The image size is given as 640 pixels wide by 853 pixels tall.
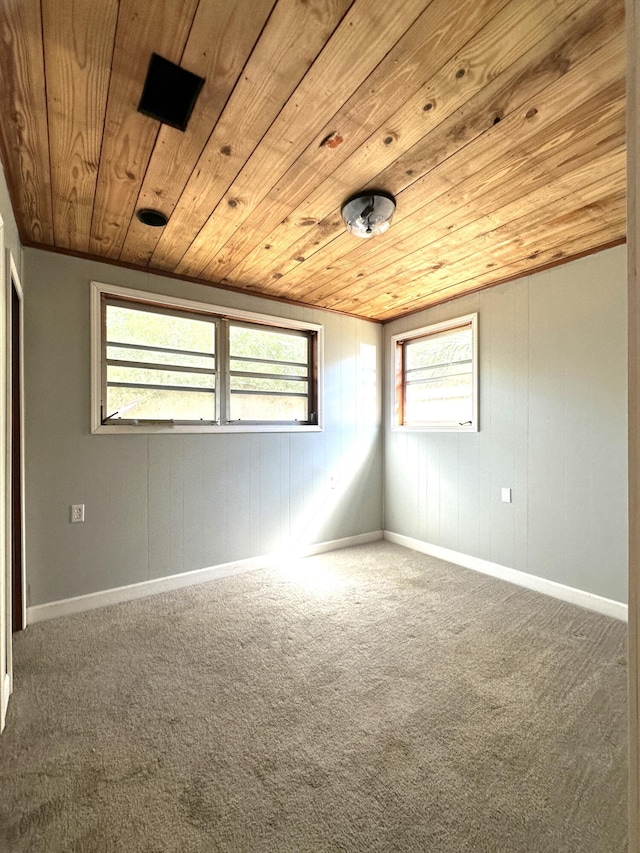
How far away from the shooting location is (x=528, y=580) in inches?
118

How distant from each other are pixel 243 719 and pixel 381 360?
3462mm

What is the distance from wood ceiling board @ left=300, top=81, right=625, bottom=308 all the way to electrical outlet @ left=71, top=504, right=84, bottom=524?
2.52 meters

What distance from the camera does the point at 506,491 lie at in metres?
3.15

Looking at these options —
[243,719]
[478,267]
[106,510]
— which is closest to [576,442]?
[478,267]

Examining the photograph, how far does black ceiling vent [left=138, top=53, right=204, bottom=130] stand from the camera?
1.28 metres

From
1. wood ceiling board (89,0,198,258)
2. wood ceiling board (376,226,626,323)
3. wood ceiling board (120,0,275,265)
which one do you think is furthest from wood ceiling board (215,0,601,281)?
wood ceiling board (376,226,626,323)

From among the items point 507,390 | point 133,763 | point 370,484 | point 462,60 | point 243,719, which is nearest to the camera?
point 462,60

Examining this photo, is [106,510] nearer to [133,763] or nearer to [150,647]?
[150,647]

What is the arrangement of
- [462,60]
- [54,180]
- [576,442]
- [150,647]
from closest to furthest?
1. [462,60]
2. [54,180]
3. [150,647]
4. [576,442]

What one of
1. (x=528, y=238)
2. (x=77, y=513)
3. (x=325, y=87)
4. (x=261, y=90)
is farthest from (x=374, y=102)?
(x=77, y=513)

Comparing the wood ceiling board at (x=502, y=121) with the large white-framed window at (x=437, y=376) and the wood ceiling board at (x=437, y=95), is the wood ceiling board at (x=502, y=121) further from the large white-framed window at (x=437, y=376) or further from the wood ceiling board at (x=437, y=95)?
the large white-framed window at (x=437, y=376)

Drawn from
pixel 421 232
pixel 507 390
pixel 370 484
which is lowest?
pixel 370 484

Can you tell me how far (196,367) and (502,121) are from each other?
8.18ft

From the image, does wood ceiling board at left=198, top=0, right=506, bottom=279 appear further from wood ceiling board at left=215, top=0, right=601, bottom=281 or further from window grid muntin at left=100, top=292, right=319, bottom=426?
window grid muntin at left=100, top=292, right=319, bottom=426
